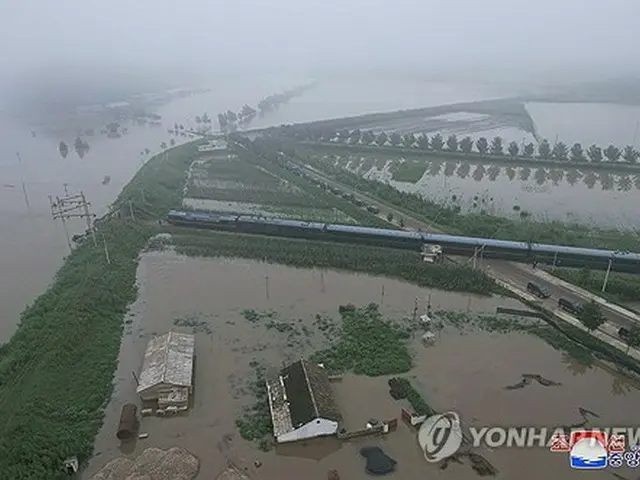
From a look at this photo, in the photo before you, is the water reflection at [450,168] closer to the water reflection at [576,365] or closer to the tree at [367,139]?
the tree at [367,139]

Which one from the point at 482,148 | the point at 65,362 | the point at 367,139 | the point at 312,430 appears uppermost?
the point at 367,139

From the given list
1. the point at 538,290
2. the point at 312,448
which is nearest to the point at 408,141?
the point at 538,290

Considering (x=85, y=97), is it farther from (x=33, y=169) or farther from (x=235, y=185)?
(x=235, y=185)

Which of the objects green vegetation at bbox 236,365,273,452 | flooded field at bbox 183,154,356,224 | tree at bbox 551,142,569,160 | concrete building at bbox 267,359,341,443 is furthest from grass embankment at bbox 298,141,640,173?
green vegetation at bbox 236,365,273,452

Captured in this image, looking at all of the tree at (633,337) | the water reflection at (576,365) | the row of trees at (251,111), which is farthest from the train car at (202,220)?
the row of trees at (251,111)

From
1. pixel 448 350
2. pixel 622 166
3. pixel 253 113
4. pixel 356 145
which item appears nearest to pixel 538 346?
pixel 448 350

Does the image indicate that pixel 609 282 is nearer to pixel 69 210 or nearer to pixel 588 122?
pixel 69 210
